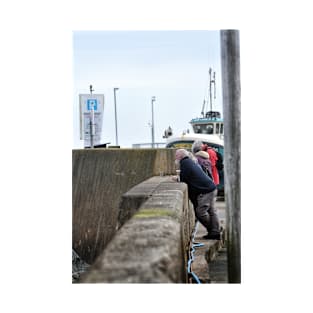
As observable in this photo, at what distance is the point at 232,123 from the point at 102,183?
4125 millimetres

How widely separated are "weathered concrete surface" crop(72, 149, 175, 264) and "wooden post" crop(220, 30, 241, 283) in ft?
12.2

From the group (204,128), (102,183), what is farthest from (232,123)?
(204,128)

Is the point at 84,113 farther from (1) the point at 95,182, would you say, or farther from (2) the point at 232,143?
(2) the point at 232,143

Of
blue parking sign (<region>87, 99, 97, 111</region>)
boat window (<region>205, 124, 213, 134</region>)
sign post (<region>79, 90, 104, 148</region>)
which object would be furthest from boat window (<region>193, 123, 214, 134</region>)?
blue parking sign (<region>87, 99, 97, 111</region>)

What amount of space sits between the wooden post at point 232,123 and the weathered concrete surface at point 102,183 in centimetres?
372

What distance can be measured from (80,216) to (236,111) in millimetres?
4416

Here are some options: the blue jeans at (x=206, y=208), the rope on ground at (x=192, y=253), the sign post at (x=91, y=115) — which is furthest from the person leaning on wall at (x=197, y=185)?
the sign post at (x=91, y=115)

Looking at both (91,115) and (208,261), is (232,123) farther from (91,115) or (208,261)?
(91,115)

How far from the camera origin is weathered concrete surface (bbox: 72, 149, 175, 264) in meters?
8.58

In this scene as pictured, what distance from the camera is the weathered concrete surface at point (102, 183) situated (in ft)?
28.1

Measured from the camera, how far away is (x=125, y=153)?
28.2 ft

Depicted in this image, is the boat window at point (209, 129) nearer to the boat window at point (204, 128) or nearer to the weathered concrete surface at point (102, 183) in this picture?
the boat window at point (204, 128)
